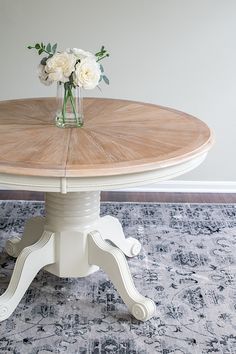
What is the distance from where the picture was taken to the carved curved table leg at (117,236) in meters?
2.26

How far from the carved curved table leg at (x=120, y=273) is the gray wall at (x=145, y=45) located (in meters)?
1.37

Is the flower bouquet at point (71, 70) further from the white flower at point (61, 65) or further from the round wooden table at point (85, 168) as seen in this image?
the round wooden table at point (85, 168)

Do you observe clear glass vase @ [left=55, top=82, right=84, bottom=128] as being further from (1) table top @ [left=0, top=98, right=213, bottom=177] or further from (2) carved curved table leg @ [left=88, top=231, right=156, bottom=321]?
(2) carved curved table leg @ [left=88, top=231, right=156, bottom=321]

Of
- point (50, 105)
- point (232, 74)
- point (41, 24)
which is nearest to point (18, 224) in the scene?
point (50, 105)

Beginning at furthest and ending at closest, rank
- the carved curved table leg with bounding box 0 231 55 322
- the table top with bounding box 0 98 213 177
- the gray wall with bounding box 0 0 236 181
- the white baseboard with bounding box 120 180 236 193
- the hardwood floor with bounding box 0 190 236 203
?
the white baseboard with bounding box 120 180 236 193 → the hardwood floor with bounding box 0 190 236 203 → the gray wall with bounding box 0 0 236 181 → the carved curved table leg with bounding box 0 231 55 322 → the table top with bounding box 0 98 213 177

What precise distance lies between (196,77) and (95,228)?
141 cm

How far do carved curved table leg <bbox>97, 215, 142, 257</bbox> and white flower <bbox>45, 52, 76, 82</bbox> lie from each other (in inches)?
26.1

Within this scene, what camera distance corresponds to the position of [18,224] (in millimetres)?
2775

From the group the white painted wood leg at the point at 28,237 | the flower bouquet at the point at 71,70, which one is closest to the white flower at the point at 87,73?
the flower bouquet at the point at 71,70

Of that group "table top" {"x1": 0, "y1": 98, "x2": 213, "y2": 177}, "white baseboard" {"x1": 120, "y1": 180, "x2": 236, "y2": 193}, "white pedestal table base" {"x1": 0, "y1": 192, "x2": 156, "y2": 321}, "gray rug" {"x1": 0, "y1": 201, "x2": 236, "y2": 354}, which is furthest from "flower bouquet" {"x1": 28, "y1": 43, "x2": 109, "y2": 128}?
"white baseboard" {"x1": 120, "y1": 180, "x2": 236, "y2": 193}

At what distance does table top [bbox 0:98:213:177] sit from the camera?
64.6 inches

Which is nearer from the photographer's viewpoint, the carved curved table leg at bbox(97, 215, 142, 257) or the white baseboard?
the carved curved table leg at bbox(97, 215, 142, 257)

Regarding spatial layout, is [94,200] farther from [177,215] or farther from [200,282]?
[177,215]

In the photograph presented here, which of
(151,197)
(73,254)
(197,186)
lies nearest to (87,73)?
(73,254)
